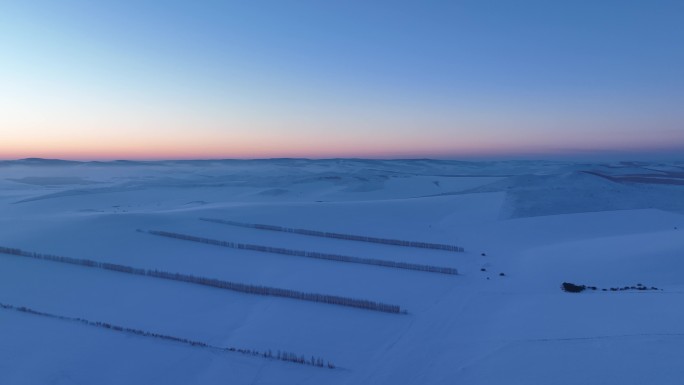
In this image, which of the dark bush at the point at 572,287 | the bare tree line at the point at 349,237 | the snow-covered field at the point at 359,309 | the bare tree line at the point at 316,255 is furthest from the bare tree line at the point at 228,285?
the bare tree line at the point at 349,237

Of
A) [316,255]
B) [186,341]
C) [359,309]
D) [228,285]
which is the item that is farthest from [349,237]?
[186,341]

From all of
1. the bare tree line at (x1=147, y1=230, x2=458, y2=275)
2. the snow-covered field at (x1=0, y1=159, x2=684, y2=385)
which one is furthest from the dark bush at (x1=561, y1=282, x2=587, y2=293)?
the bare tree line at (x1=147, y1=230, x2=458, y2=275)

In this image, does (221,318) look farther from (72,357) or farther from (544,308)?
(544,308)

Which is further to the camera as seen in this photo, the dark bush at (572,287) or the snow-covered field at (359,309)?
the dark bush at (572,287)

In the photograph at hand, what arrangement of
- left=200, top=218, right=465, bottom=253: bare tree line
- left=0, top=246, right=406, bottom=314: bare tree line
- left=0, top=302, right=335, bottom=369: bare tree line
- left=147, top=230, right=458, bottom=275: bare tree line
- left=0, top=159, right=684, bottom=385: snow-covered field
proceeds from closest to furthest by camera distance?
1. left=0, top=159, right=684, bottom=385: snow-covered field
2. left=0, top=302, right=335, bottom=369: bare tree line
3. left=0, top=246, right=406, bottom=314: bare tree line
4. left=147, top=230, right=458, bottom=275: bare tree line
5. left=200, top=218, right=465, bottom=253: bare tree line

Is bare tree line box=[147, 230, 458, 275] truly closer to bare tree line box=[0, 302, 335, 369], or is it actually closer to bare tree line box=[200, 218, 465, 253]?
bare tree line box=[200, 218, 465, 253]

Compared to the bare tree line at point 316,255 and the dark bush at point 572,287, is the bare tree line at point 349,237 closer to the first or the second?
the bare tree line at point 316,255

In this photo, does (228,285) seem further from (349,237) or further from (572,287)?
(572,287)
